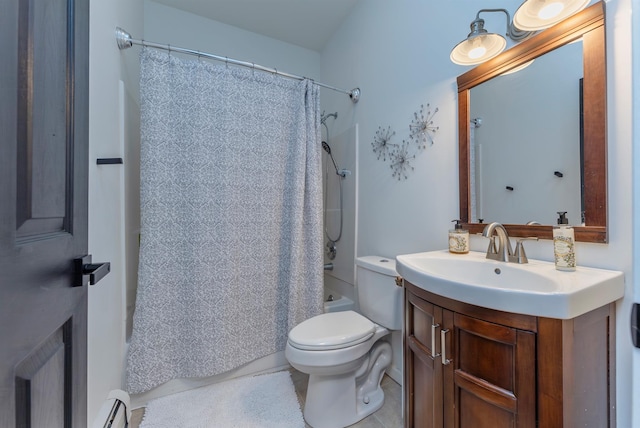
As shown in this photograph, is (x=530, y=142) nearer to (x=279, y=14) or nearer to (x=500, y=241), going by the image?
(x=500, y=241)

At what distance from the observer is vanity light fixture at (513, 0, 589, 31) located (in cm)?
86

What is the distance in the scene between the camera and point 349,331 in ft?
4.50

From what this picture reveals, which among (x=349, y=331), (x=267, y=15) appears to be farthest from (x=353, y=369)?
(x=267, y=15)

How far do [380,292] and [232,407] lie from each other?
41.1 inches

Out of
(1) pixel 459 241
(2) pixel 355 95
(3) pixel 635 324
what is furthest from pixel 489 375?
(2) pixel 355 95

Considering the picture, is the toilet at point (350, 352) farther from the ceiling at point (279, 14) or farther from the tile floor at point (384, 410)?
the ceiling at point (279, 14)

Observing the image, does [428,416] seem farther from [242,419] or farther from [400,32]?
[400,32]

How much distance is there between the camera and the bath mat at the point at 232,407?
135cm

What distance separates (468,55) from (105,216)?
1.79 metres

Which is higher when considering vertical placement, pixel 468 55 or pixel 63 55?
pixel 468 55

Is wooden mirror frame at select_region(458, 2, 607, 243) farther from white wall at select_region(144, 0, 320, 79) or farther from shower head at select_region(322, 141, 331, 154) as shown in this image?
white wall at select_region(144, 0, 320, 79)

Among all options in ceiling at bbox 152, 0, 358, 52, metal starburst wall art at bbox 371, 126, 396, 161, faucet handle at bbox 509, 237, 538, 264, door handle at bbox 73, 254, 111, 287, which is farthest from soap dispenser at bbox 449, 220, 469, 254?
ceiling at bbox 152, 0, 358, 52

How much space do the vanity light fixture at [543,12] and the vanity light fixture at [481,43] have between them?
→ 0.11 m

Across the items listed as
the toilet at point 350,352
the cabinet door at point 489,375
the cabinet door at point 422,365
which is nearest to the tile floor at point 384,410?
the toilet at point 350,352
